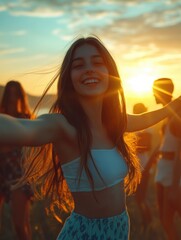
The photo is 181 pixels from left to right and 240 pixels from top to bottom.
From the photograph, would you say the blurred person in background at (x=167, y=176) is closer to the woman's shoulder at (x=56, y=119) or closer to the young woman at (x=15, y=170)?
the young woman at (x=15, y=170)

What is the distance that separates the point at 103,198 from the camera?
2.91 metres

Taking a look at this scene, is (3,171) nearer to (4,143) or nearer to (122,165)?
(122,165)

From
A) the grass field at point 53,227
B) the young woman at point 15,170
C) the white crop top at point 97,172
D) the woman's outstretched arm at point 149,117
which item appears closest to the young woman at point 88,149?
the white crop top at point 97,172

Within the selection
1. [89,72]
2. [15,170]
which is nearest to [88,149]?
[89,72]

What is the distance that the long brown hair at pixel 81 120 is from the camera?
9.56ft

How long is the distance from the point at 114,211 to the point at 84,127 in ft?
1.67

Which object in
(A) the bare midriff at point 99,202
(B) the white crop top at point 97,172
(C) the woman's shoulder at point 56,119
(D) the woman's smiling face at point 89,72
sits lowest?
(A) the bare midriff at point 99,202

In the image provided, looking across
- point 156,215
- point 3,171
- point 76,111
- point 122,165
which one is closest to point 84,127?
point 76,111

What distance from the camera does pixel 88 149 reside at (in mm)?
2852

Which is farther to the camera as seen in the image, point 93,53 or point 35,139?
point 93,53

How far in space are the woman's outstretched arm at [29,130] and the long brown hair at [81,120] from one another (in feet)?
0.66

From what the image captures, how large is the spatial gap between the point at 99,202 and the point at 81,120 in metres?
0.47

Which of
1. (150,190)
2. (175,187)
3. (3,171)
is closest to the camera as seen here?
(175,187)

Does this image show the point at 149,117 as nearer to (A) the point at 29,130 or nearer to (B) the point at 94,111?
(B) the point at 94,111
